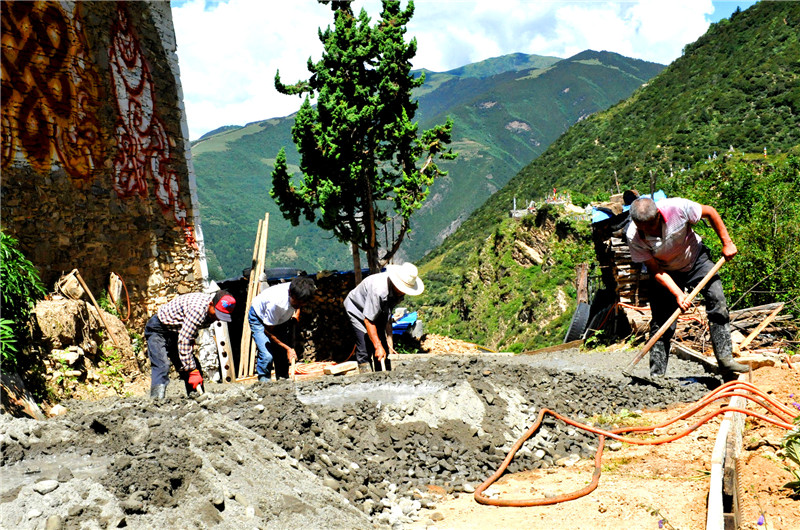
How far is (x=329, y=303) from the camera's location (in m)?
13.2

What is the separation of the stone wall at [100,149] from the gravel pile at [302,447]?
7.70 feet

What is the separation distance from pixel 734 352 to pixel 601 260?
6741 millimetres

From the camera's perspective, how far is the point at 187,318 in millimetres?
5754

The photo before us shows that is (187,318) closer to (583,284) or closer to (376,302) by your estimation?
(376,302)

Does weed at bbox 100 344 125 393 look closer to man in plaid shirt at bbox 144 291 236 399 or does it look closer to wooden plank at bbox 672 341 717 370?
man in plaid shirt at bbox 144 291 236 399

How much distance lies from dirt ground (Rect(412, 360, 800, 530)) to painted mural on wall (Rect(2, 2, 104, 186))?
620cm

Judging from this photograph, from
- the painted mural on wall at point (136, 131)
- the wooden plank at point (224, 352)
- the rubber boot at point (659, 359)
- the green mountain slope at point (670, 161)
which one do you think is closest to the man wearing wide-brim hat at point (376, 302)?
the rubber boot at point (659, 359)

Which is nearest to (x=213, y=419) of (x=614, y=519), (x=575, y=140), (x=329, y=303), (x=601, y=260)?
(x=614, y=519)

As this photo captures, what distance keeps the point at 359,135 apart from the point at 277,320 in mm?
7535

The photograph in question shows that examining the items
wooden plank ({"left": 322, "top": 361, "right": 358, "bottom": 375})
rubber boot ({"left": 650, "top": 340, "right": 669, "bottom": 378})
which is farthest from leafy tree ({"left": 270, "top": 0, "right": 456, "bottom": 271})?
rubber boot ({"left": 650, "top": 340, "right": 669, "bottom": 378})

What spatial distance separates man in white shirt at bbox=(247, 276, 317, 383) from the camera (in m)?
6.29

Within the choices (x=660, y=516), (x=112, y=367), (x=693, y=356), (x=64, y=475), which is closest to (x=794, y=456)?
(x=660, y=516)

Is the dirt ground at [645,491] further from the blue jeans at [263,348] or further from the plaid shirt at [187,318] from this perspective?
the blue jeans at [263,348]

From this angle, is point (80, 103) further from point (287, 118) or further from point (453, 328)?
point (287, 118)
